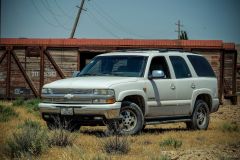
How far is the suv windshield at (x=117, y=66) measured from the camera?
42.4ft

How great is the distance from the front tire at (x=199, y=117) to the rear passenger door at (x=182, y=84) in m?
0.38

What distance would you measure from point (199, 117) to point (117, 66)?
8.61 ft

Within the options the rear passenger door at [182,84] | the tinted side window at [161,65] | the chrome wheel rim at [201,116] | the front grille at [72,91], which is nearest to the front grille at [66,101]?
the front grille at [72,91]

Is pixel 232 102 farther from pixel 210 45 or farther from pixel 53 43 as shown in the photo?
pixel 53 43

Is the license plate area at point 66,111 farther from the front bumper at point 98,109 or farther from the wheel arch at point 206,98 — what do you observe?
the wheel arch at point 206,98

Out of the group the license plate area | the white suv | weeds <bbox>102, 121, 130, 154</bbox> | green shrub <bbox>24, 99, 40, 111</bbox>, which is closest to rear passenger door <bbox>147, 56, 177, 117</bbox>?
the white suv

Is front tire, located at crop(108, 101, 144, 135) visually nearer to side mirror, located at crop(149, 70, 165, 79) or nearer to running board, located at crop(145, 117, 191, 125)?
running board, located at crop(145, 117, 191, 125)

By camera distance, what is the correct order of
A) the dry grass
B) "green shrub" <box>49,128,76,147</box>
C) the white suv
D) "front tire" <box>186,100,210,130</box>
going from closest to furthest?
the dry grass < "green shrub" <box>49,128,76,147</box> < the white suv < "front tire" <box>186,100,210,130</box>

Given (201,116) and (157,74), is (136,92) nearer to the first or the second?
(157,74)

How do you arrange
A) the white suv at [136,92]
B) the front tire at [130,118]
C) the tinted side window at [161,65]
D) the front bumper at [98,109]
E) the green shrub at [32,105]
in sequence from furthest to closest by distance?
the green shrub at [32,105]
the tinted side window at [161,65]
the front tire at [130,118]
the white suv at [136,92]
the front bumper at [98,109]

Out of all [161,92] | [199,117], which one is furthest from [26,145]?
[199,117]

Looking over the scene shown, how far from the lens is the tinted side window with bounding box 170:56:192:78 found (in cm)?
1397

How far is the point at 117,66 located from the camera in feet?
43.3

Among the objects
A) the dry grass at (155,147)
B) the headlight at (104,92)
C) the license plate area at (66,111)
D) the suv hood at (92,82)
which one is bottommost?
the dry grass at (155,147)
